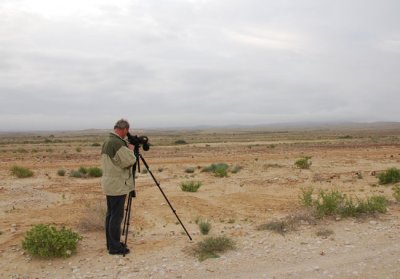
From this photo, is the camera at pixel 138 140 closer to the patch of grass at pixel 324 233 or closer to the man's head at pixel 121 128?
the man's head at pixel 121 128

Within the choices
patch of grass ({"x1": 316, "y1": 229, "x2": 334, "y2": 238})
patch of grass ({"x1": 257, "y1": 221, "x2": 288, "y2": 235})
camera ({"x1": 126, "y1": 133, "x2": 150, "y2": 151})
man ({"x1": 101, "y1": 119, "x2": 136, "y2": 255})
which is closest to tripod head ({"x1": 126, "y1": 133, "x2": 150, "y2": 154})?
camera ({"x1": 126, "y1": 133, "x2": 150, "y2": 151})

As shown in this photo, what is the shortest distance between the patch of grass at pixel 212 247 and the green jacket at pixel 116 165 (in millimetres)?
1545

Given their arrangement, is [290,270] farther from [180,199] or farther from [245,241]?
[180,199]

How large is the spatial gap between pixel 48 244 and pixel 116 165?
169 cm

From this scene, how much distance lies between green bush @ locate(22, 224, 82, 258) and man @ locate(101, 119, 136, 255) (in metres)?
0.68

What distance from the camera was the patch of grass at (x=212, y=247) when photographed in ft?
23.4

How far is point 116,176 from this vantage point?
23.6 ft

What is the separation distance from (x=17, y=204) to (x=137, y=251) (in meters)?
6.18

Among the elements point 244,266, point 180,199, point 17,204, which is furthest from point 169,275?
point 17,204

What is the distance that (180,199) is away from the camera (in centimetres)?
1211

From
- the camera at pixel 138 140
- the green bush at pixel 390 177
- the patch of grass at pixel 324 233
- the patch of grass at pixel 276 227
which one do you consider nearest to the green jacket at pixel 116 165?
the camera at pixel 138 140

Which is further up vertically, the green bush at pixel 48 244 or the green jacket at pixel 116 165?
the green jacket at pixel 116 165

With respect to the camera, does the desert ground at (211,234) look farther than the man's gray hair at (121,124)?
No

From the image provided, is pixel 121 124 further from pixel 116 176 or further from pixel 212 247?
pixel 212 247
